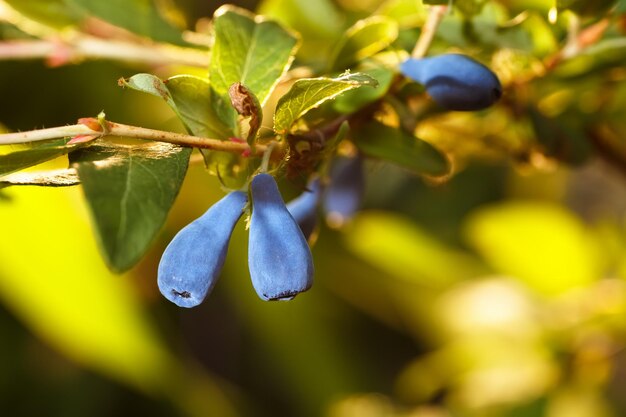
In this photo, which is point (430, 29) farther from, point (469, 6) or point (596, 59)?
point (596, 59)

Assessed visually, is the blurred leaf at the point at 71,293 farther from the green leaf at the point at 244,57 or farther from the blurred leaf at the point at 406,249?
the green leaf at the point at 244,57

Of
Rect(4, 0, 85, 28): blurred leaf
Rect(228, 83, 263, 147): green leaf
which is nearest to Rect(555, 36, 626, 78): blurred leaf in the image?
Rect(228, 83, 263, 147): green leaf

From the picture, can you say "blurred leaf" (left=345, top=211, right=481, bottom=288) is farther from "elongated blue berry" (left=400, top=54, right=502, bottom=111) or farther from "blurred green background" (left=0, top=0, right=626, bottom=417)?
"elongated blue berry" (left=400, top=54, right=502, bottom=111)

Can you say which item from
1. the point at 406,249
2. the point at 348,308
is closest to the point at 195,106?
the point at 406,249

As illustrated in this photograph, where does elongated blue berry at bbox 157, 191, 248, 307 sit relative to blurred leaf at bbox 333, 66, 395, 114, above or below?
below

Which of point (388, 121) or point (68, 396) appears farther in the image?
point (68, 396)

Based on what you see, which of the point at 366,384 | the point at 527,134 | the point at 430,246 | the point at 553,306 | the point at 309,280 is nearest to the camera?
the point at 309,280

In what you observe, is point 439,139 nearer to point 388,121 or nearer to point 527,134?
point 527,134

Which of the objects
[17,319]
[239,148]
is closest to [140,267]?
[17,319]

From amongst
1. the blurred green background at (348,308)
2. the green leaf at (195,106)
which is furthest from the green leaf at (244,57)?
the blurred green background at (348,308)
